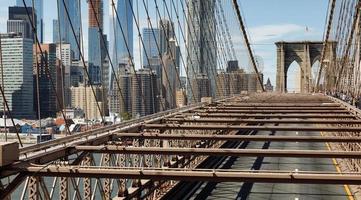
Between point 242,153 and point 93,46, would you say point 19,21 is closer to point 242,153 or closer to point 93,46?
point 93,46

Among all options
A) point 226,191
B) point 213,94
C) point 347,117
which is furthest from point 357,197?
point 213,94

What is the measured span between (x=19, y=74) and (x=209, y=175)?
1307cm

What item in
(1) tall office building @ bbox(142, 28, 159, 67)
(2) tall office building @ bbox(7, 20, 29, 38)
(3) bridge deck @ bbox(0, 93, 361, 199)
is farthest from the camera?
(1) tall office building @ bbox(142, 28, 159, 67)

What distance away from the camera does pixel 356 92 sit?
1603 inches

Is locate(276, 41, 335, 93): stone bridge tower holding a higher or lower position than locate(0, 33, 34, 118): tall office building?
higher

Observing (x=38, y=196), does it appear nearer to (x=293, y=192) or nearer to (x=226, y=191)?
(x=226, y=191)

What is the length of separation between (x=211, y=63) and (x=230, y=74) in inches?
833

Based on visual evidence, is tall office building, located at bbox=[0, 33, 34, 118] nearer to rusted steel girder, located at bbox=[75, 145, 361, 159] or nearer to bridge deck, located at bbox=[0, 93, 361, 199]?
bridge deck, located at bbox=[0, 93, 361, 199]

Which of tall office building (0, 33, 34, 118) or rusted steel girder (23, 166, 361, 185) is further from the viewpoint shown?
tall office building (0, 33, 34, 118)

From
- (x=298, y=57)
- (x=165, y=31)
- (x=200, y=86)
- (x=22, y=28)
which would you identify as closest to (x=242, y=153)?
(x=22, y=28)

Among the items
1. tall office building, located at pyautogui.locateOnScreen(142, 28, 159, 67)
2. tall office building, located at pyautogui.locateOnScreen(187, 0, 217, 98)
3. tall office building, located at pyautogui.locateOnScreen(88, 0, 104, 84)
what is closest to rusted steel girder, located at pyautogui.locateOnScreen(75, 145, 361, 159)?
tall office building, located at pyautogui.locateOnScreen(142, 28, 159, 67)

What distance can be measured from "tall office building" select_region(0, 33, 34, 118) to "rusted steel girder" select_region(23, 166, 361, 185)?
35.9ft

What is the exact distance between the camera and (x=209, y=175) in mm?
8781

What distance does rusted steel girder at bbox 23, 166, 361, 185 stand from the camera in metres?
8.56
